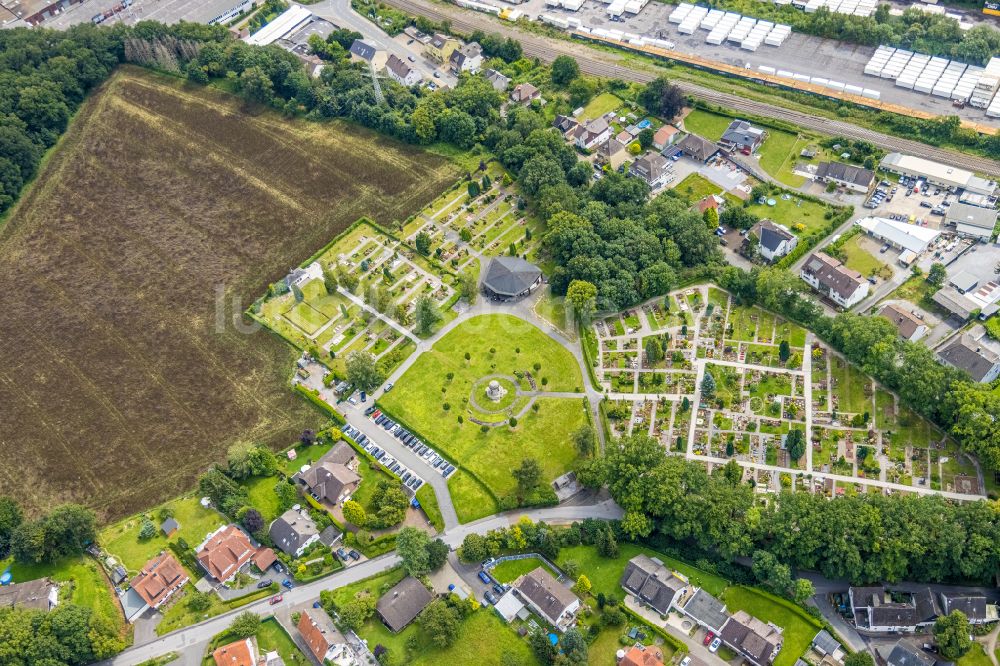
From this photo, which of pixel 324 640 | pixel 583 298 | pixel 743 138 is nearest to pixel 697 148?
pixel 743 138

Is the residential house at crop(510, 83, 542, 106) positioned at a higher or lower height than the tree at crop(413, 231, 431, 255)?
higher

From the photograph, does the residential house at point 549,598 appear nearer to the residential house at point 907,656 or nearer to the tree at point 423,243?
the residential house at point 907,656

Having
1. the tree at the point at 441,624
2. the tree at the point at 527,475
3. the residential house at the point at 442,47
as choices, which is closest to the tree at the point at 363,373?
the tree at the point at 527,475

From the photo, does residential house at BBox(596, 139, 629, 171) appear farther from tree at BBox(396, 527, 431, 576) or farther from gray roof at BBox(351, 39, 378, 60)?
tree at BBox(396, 527, 431, 576)

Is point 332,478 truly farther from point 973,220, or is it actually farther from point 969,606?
point 973,220

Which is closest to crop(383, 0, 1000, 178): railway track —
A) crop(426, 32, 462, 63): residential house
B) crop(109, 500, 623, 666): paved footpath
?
crop(426, 32, 462, 63): residential house

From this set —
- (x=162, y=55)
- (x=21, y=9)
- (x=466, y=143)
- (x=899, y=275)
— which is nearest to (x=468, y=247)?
(x=466, y=143)
